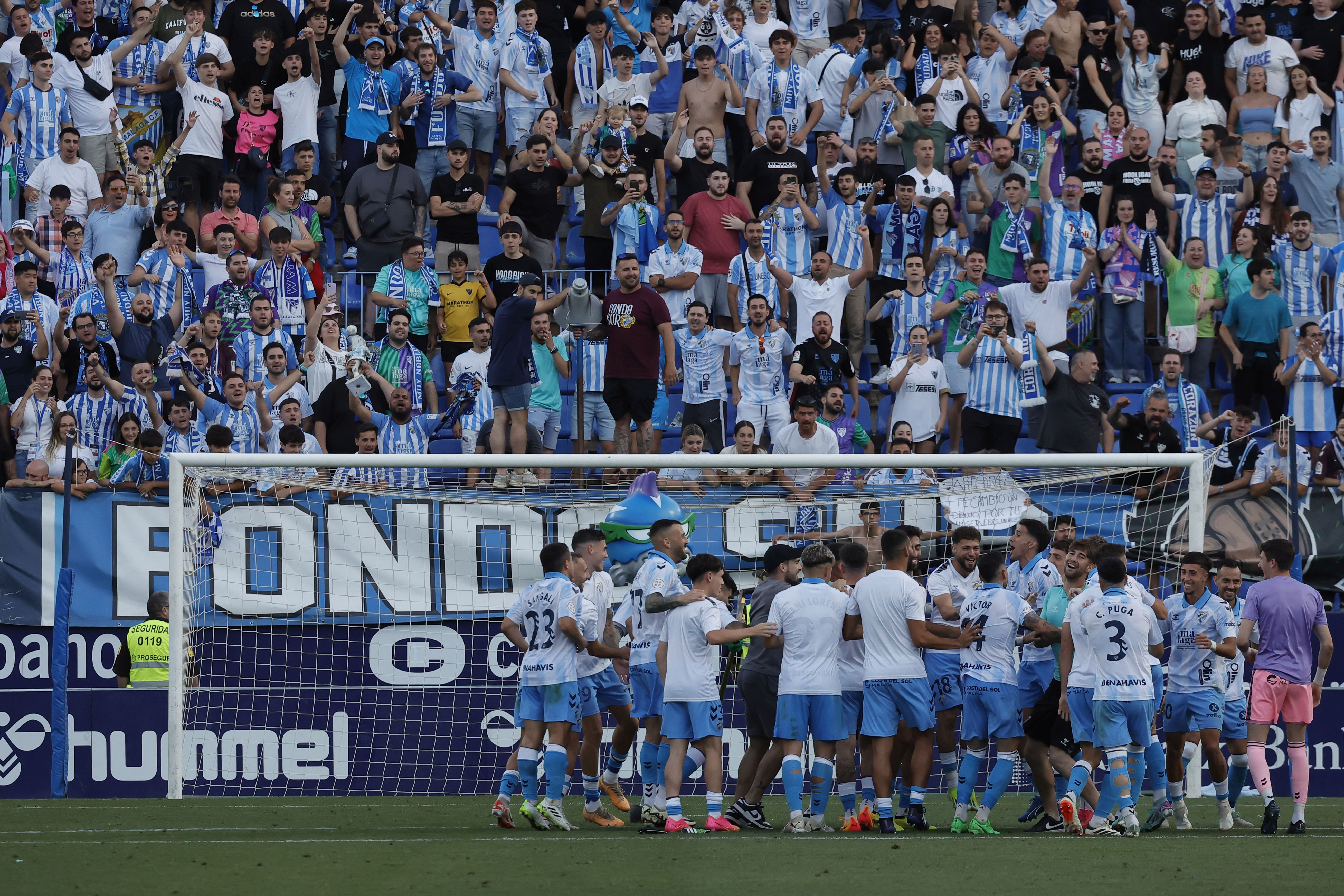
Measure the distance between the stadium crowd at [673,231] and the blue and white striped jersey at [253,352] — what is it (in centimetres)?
3

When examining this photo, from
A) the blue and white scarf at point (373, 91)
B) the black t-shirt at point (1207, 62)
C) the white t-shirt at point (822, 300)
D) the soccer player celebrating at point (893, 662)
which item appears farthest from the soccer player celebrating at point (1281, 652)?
the blue and white scarf at point (373, 91)

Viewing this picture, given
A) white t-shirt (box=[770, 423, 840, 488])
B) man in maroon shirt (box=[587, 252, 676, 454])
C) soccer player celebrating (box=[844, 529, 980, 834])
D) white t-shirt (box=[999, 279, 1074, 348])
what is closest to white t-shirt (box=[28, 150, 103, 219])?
man in maroon shirt (box=[587, 252, 676, 454])

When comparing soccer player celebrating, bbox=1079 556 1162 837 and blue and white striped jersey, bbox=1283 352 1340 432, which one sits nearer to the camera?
soccer player celebrating, bbox=1079 556 1162 837

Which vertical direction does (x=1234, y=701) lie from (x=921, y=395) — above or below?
below

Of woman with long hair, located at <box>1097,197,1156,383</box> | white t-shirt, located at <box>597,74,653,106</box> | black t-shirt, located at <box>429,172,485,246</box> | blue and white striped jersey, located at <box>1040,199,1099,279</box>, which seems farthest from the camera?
white t-shirt, located at <box>597,74,653,106</box>

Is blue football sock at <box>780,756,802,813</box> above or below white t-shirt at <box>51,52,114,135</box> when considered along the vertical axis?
below

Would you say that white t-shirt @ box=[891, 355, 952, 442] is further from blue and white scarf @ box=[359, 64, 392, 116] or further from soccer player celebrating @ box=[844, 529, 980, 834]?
blue and white scarf @ box=[359, 64, 392, 116]

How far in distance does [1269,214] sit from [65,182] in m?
14.2

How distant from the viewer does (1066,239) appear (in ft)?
61.0

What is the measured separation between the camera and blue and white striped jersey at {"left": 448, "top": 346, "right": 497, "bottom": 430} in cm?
1719

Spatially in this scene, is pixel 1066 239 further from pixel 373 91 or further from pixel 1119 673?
pixel 1119 673

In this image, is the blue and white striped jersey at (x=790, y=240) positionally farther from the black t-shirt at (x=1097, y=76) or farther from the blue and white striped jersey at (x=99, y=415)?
the blue and white striped jersey at (x=99, y=415)

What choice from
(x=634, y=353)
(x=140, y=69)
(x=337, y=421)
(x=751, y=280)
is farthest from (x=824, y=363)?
(x=140, y=69)

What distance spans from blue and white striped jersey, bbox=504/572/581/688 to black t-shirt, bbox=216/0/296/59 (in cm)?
1187
